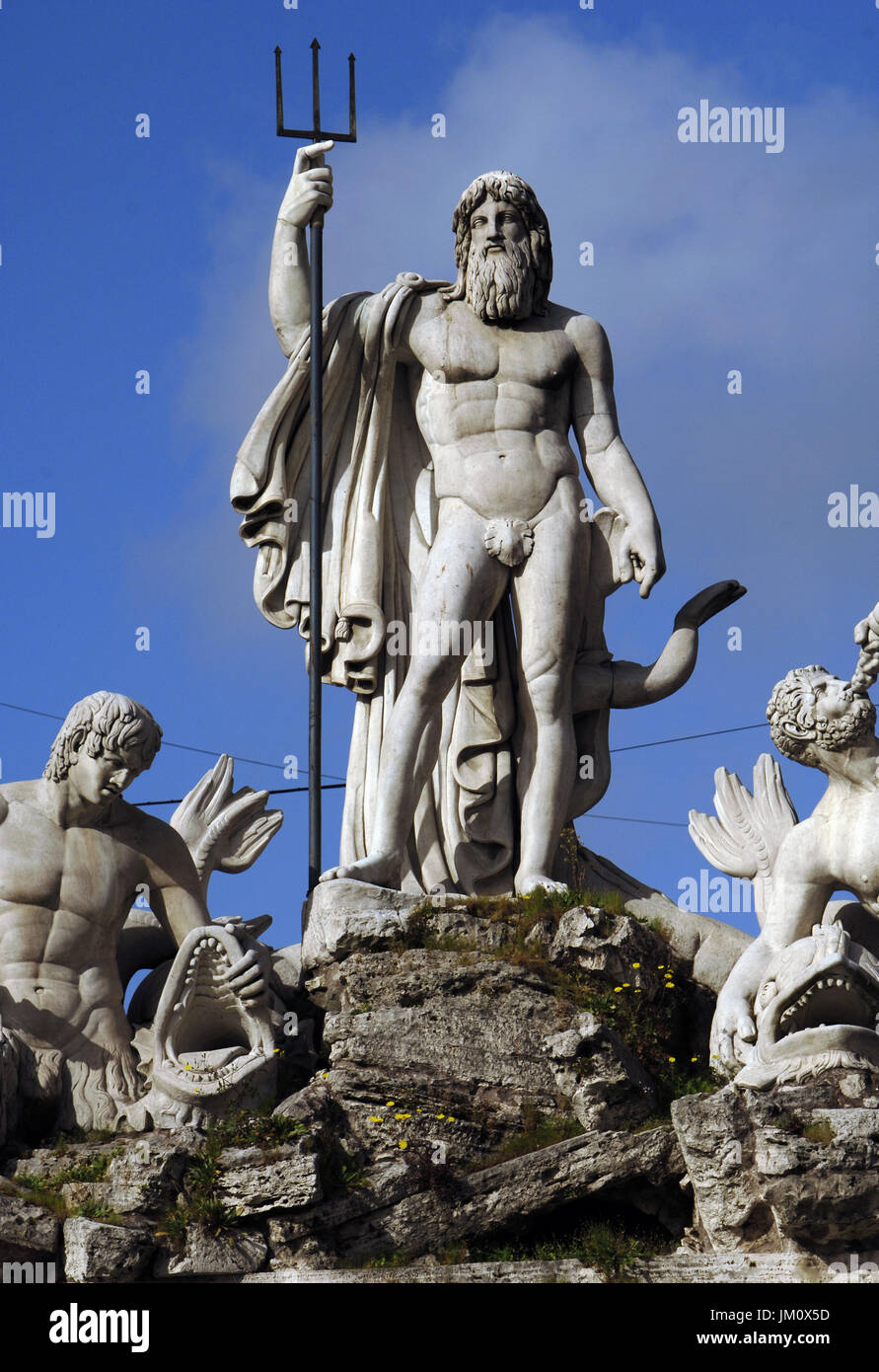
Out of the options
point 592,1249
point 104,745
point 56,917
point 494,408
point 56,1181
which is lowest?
point 592,1249

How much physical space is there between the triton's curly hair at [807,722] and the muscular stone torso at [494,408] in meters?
2.08

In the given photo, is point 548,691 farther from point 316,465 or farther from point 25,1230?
point 25,1230

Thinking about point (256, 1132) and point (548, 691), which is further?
point (548, 691)

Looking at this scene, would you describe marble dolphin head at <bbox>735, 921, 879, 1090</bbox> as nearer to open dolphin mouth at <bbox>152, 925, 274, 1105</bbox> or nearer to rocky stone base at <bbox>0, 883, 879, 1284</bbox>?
rocky stone base at <bbox>0, 883, 879, 1284</bbox>

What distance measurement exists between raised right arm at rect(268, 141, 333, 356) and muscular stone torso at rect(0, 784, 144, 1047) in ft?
11.7

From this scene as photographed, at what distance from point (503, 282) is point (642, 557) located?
6.05 feet

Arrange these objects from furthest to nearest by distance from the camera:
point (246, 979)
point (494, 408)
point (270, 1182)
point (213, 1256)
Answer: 1. point (494, 408)
2. point (246, 979)
3. point (270, 1182)
4. point (213, 1256)

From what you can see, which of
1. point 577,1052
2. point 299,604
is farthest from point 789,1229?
point 299,604

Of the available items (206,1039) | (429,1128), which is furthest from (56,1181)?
(429,1128)

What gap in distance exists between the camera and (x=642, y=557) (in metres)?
18.1

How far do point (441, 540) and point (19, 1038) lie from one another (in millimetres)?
3972
